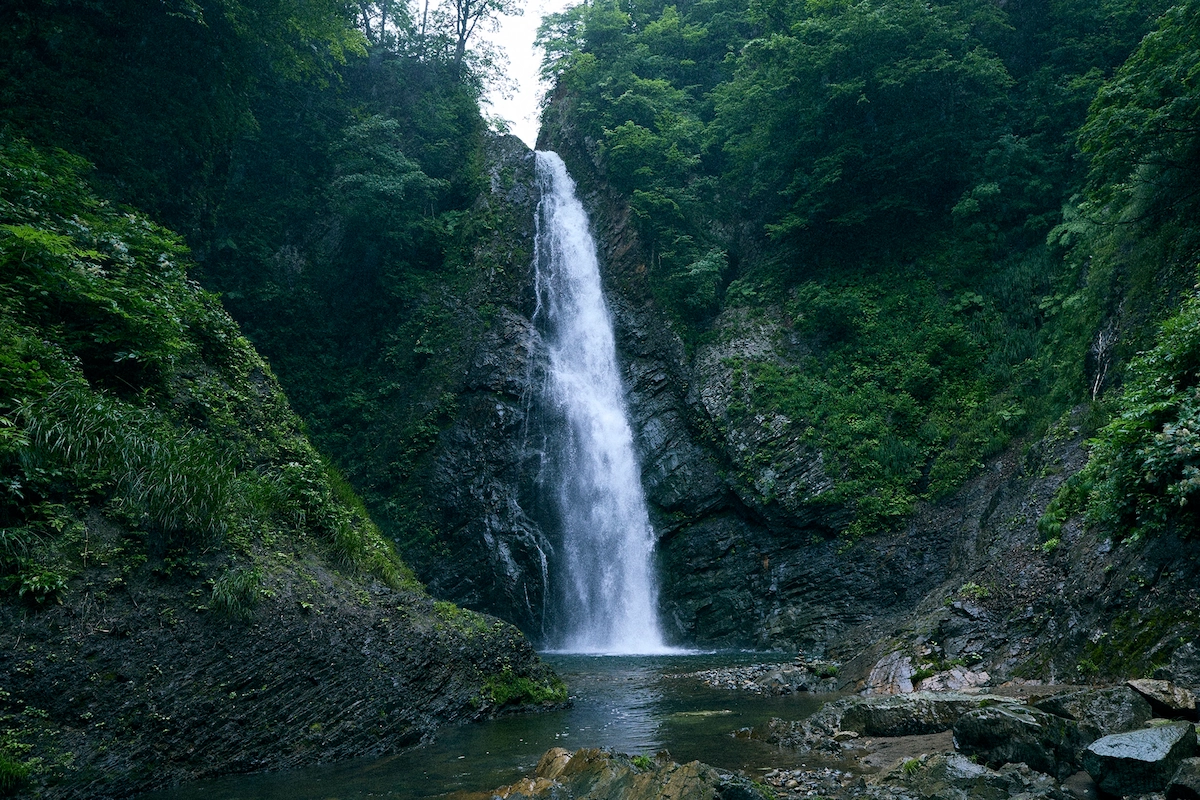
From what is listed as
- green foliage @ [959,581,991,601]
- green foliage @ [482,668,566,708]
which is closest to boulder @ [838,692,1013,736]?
green foliage @ [959,581,991,601]

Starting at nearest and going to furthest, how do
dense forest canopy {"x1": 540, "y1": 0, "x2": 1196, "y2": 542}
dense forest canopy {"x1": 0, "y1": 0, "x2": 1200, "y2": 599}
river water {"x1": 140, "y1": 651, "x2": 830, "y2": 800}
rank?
1. river water {"x1": 140, "y1": 651, "x2": 830, "y2": 800}
2. dense forest canopy {"x1": 0, "y1": 0, "x2": 1200, "y2": 599}
3. dense forest canopy {"x1": 540, "y1": 0, "x2": 1196, "y2": 542}

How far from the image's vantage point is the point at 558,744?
7191 mm

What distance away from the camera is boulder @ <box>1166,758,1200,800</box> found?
146 inches

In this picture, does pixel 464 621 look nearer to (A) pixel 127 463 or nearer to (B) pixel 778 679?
(A) pixel 127 463

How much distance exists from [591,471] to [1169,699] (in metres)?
13.8

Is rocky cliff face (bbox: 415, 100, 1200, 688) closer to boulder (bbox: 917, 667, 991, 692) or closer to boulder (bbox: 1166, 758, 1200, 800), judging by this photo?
boulder (bbox: 917, 667, 991, 692)

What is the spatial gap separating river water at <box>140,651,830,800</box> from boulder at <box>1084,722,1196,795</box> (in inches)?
100

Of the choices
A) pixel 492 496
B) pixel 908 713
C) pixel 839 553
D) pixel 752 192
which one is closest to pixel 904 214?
pixel 752 192

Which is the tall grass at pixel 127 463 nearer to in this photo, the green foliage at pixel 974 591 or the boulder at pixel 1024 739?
the boulder at pixel 1024 739

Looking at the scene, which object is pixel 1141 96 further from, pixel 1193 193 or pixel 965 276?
pixel 965 276

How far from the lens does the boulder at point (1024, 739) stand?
482cm

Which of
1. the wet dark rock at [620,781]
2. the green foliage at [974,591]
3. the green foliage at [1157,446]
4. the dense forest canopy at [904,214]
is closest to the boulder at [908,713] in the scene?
the wet dark rock at [620,781]

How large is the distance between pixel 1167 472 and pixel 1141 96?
7152mm

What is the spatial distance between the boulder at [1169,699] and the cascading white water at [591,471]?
36.3ft
